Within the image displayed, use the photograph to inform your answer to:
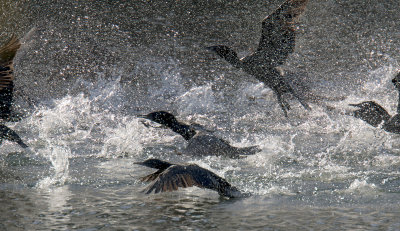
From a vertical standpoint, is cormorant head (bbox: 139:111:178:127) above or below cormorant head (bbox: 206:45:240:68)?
below

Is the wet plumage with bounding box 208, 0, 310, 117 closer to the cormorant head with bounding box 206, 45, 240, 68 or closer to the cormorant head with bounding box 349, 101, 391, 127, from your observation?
the cormorant head with bounding box 206, 45, 240, 68

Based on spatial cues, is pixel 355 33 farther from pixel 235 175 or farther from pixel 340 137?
pixel 235 175

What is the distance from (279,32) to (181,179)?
264 centimetres

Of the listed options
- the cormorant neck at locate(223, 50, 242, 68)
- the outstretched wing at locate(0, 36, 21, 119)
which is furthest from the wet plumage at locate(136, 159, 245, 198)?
the cormorant neck at locate(223, 50, 242, 68)

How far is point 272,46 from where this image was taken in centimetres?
634

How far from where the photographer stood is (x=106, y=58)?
11.3 meters

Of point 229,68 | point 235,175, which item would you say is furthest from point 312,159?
point 229,68

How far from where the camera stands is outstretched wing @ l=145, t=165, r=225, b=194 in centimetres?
408

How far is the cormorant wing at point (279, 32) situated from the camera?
20.1 feet

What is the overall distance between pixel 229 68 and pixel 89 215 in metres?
7.32

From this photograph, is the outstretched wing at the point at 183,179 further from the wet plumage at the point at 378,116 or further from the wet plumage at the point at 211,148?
the wet plumage at the point at 378,116

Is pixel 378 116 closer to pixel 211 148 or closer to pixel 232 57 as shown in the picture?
pixel 232 57

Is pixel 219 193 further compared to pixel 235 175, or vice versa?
pixel 235 175

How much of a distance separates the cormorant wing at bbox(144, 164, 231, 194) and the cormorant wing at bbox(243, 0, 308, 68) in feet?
7.67
